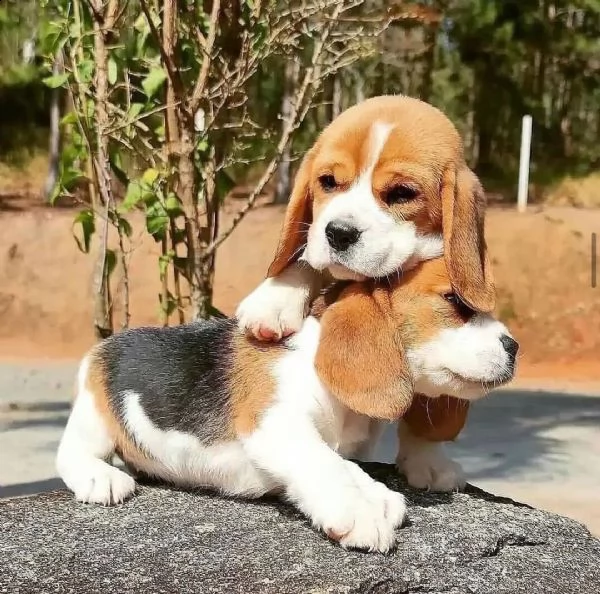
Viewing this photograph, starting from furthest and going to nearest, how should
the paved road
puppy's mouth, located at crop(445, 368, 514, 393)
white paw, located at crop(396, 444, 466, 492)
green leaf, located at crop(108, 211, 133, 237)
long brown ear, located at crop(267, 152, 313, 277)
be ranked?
the paved road → green leaf, located at crop(108, 211, 133, 237) → white paw, located at crop(396, 444, 466, 492) → long brown ear, located at crop(267, 152, 313, 277) → puppy's mouth, located at crop(445, 368, 514, 393)

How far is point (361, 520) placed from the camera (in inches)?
72.2

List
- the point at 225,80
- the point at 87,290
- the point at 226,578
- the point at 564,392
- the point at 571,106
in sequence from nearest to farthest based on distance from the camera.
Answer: the point at 226,578 → the point at 225,80 → the point at 564,392 → the point at 87,290 → the point at 571,106

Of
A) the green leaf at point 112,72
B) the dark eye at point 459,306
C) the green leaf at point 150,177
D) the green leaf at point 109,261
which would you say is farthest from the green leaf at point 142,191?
the dark eye at point 459,306

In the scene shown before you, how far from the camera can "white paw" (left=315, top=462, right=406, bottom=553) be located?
1.83m

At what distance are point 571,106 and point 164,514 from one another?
2197 centimetres

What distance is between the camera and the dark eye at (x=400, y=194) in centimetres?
188

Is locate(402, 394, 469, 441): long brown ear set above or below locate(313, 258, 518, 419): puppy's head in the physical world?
below

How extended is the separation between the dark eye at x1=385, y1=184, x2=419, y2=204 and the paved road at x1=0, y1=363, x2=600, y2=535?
2976 mm

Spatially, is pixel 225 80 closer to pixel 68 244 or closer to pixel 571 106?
pixel 68 244

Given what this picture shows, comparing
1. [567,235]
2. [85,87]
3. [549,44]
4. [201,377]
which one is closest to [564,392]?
[567,235]

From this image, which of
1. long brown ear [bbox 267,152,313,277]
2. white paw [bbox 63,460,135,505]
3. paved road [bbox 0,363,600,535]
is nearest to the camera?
long brown ear [bbox 267,152,313,277]

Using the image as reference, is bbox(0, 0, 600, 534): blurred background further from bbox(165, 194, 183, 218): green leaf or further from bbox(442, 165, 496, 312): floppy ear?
bbox(442, 165, 496, 312): floppy ear

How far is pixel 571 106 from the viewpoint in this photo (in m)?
22.6

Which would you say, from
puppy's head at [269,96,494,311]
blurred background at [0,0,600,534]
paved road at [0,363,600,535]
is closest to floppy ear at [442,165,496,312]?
puppy's head at [269,96,494,311]
